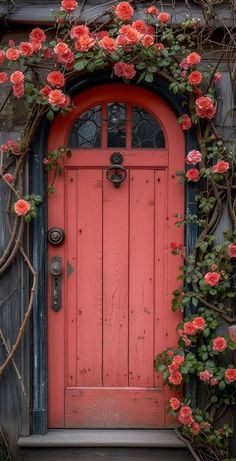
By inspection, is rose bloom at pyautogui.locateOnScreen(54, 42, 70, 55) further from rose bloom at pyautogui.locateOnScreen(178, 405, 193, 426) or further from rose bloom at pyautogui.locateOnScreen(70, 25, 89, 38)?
rose bloom at pyautogui.locateOnScreen(178, 405, 193, 426)

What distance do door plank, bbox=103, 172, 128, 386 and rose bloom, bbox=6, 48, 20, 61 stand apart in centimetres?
88

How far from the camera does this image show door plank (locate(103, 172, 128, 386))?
3838mm

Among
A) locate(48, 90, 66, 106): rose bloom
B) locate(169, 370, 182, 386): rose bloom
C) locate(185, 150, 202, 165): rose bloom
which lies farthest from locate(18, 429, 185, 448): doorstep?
locate(48, 90, 66, 106): rose bloom

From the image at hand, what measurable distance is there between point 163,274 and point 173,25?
1.47 meters

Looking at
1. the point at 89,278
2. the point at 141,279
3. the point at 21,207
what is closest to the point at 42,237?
the point at 21,207

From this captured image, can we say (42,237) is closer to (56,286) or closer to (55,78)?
(56,286)

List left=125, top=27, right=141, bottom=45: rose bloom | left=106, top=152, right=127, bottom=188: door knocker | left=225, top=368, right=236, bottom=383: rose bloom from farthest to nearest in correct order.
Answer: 1. left=106, top=152, right=127, bottom=188: door knocker
2. left=225, top=368, right=236, bottom=383: rose bloom
3. left=125, top=27, right=141, bottom=45: rose bloom

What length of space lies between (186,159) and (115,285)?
2.88 ft

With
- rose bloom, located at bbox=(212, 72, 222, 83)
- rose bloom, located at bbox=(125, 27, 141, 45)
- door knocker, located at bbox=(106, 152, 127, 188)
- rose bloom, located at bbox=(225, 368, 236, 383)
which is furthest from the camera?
door knocker, located at bbox=(106, 152, 127, 188)

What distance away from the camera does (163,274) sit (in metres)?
3.85

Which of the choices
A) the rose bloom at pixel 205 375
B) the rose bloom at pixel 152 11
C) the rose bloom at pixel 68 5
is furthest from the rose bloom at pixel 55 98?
the rose bloom at pixel 205 375

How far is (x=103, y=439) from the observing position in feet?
12.2

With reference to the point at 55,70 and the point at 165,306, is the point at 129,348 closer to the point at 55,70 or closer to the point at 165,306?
the point at 165,306

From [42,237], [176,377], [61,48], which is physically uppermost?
[61,48]
